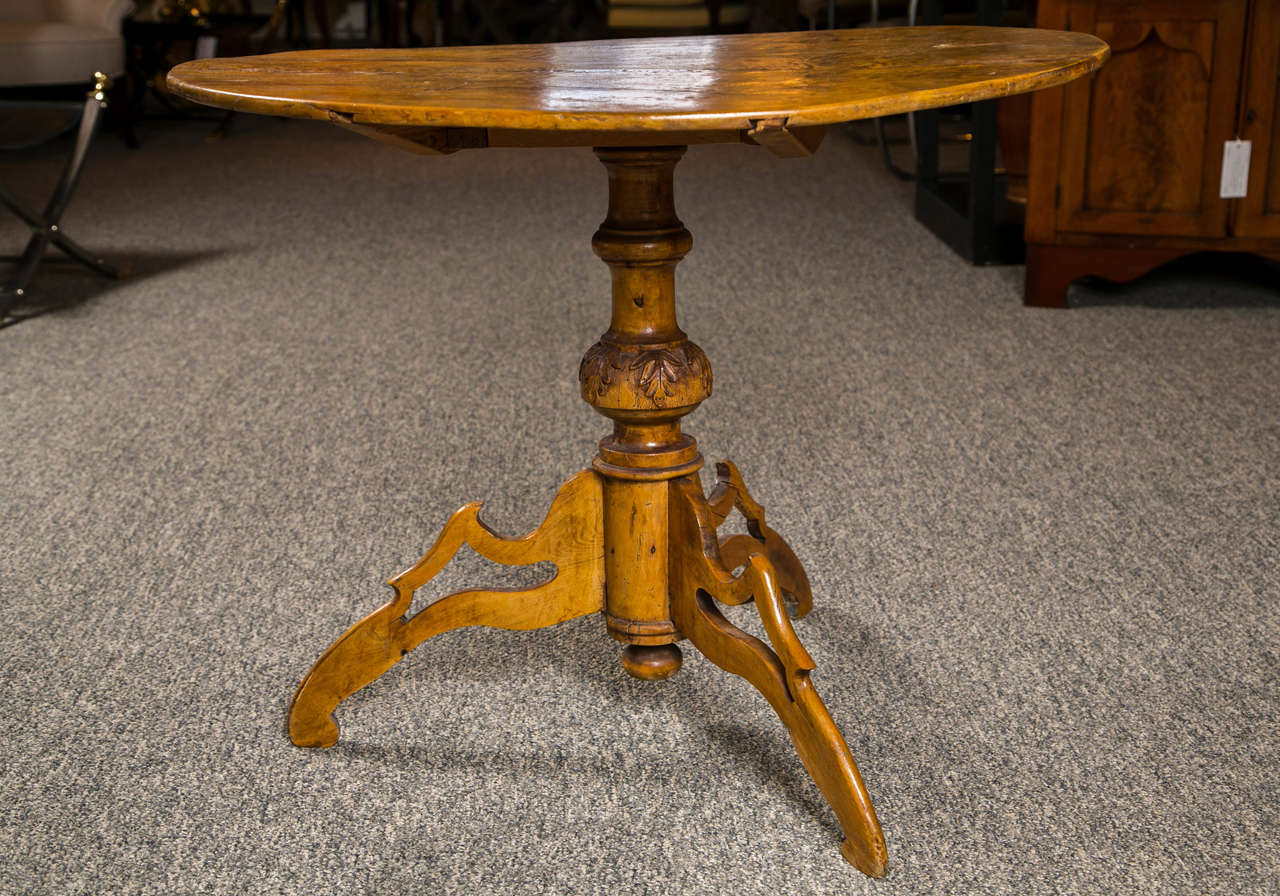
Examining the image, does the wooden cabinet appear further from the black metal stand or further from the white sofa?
the white sofa

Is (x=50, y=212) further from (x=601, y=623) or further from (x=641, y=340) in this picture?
(x=641, y=340)

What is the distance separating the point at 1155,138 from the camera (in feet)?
7.85

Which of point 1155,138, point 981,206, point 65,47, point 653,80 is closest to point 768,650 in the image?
point 653,80

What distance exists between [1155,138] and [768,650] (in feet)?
5.79

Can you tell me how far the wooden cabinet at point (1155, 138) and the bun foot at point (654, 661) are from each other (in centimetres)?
160

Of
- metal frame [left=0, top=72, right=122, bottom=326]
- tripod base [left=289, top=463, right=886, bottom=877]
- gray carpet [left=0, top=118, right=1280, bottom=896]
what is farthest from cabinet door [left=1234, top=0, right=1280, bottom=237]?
metal frame [left=0, top=72, right=122, bottom=326]

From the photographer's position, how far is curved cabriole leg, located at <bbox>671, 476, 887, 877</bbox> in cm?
97

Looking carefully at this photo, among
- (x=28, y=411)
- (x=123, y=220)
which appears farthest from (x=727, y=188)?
(x=28, y=411)

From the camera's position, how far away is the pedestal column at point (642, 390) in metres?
1.07

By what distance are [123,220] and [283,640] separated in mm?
2623

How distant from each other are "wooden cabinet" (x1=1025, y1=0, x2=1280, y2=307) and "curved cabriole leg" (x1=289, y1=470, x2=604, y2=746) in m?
1.62

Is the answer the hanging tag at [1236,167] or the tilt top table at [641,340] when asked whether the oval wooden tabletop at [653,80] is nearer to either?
the tilt top table at [641,340]

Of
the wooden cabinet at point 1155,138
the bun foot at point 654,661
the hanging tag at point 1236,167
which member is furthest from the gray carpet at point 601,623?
the hanging tag at point 1236,167

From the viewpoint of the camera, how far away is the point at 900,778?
3.60 ft
